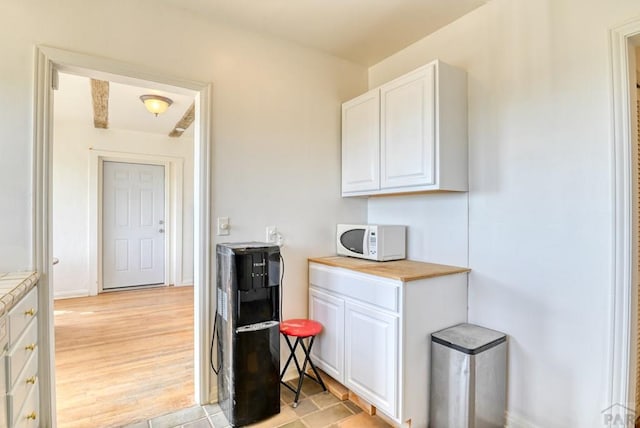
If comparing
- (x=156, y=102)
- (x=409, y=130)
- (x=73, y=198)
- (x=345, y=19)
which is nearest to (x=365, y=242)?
(x=409, y=130)

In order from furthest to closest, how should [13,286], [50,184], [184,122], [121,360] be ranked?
1. [184,122]
2. [121,360]
3. [50,184]
4. [13,286]

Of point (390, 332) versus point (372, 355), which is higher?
point (390, 332)

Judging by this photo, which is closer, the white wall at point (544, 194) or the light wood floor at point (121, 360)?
the white wall at point (544, 194)

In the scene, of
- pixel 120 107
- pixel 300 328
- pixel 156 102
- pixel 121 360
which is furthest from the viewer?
pixel 120 107

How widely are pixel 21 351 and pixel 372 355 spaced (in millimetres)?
1749

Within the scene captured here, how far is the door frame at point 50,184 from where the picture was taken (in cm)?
173

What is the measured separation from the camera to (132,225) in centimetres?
523

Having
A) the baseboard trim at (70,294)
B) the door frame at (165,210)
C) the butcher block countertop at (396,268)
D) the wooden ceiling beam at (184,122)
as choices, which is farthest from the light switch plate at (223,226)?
the baseboard trim at (70,294)

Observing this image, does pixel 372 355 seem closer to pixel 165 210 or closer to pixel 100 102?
pixel 100 102

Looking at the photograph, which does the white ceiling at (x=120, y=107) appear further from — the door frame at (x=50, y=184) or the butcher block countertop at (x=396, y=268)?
the butcher block countertop at (x=396, y=268)

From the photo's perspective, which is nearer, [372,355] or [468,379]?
[468,379]

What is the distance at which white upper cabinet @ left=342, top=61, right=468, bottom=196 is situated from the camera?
2.02m

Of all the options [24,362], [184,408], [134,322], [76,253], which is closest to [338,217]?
[184,408]

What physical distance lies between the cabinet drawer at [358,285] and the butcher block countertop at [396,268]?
0.04 metres
